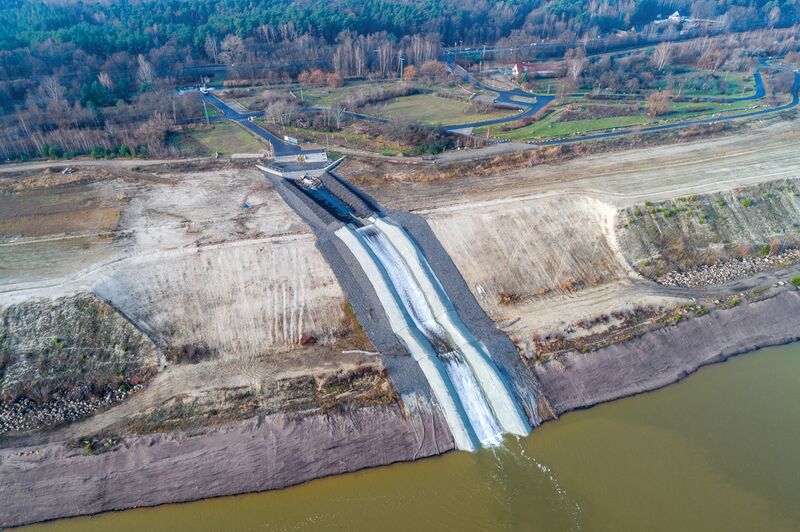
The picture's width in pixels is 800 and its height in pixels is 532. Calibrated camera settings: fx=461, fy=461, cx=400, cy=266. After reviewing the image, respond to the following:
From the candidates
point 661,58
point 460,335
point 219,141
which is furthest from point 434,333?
point 661,58

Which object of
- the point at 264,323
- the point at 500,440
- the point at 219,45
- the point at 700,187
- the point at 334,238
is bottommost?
the point at 500,440

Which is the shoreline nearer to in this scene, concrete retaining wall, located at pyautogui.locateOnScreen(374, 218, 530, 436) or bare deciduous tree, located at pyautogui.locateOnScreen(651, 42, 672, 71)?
concrete retaining wall, located at pyautogui.locateOnScreen(374, 218, 530, 436)

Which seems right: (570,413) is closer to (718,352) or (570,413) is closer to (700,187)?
(718,352)

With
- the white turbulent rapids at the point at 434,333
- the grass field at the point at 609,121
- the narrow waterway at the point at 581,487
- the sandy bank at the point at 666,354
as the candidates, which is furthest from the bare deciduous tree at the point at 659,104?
the white turbulent rapids at the point at 434,333

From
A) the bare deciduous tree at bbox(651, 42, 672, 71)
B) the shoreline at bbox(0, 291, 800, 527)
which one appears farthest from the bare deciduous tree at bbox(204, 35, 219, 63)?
the bare deciduous tree at bbox(651, 42, 672, 71)

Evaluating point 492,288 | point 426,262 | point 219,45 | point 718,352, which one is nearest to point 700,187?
point 718,352

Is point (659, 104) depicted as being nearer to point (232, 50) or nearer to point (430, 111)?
point (430, 111)

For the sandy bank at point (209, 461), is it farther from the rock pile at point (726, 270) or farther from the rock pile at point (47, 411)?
the rock pile at point (726, 270)
